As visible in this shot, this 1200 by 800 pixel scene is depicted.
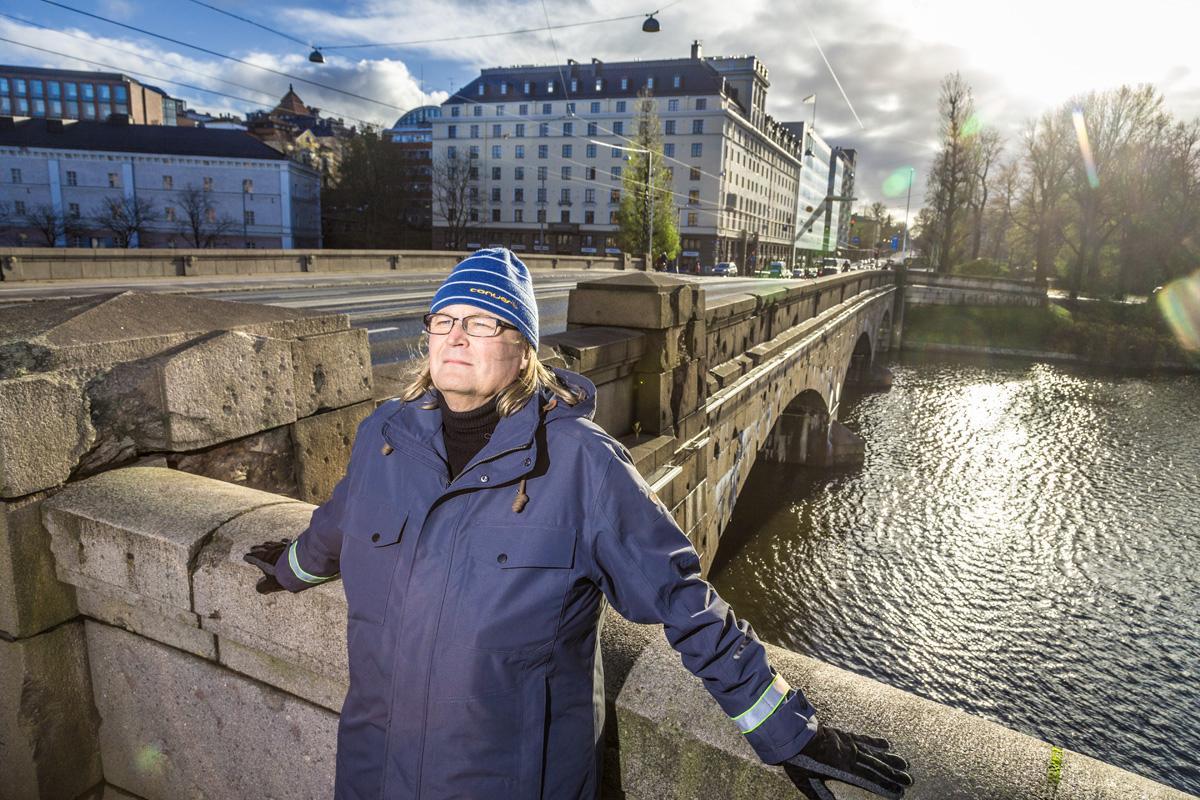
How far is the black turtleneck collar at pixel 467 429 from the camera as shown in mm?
1888

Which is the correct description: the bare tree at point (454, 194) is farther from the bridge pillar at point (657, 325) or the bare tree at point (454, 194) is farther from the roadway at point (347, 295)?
the bridge pillar at point (657, 325)

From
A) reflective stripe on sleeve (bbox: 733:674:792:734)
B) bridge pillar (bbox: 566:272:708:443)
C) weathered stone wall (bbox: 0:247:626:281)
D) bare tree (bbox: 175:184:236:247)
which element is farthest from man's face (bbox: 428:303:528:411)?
bare tree (bbox: 175:184:236:247)

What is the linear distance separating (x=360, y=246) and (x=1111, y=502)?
2118 inches

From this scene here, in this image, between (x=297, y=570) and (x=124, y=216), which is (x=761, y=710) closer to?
(x=297, y=570)

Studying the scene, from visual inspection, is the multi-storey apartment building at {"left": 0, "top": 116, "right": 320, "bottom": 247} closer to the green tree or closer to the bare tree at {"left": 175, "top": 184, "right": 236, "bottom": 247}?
the bare tree at {"left": 175, "top": 184, "right": 236, "bottom": 247}

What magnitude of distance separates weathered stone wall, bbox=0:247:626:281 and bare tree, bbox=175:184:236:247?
3668cm

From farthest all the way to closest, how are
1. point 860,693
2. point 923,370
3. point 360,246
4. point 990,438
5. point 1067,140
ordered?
point 360,246, point 1067,140, point 923,370, point 990,438, point 860,693

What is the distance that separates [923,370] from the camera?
1527 inches

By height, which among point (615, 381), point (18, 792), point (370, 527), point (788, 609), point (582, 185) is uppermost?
point (582, 185)

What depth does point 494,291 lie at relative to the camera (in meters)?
1.93

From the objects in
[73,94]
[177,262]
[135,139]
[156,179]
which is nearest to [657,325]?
[177,262]

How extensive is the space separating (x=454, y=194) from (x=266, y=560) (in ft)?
210

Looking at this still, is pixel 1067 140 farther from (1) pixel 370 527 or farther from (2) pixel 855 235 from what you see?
(2) pixel 855 235

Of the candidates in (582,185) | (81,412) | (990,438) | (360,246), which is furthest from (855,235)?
(81,412)
